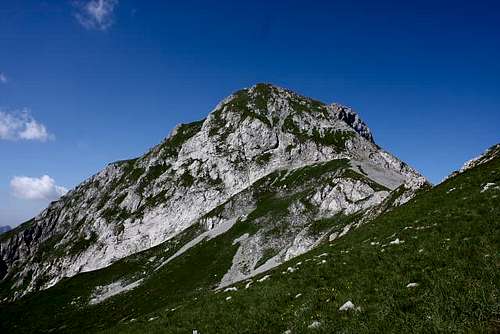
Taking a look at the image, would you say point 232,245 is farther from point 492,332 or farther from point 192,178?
point 492,332

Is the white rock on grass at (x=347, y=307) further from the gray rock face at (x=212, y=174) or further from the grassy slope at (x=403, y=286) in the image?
the gray rock face at (x=212, y=174)

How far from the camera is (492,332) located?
25.3 feet

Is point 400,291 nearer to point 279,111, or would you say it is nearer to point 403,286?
point 403,286

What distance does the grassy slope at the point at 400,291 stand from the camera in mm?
10000

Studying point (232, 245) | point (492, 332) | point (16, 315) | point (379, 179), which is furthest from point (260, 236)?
point (492, 332)

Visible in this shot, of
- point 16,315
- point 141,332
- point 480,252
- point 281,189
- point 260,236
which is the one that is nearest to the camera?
point 480,252

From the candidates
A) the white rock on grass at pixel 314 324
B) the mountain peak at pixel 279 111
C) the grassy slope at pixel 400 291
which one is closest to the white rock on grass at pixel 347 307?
the grassy slope at pixel 400 291

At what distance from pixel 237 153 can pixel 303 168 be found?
130 ft

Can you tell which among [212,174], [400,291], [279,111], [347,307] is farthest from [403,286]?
[279,111]

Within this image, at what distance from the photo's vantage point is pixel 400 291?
13117 millimetres

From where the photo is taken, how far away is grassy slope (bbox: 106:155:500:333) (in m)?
10.0

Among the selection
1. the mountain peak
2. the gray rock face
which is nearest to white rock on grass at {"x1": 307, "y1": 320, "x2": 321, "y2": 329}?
the gray rock face

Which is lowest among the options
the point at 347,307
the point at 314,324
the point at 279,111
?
the point at 314,324

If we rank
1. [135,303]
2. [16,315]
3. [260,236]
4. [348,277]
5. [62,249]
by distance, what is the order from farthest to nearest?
[62,249]
[16,315]
[260,236]
[135,303]
[348,277]
